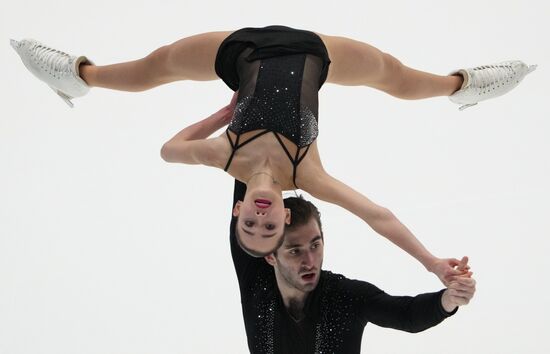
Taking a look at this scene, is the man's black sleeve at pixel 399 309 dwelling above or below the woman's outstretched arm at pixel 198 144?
below

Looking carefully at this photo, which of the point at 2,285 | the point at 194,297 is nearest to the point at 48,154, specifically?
the point at 2,285

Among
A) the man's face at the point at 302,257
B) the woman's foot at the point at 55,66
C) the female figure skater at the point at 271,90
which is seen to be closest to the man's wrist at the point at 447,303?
the female figure skater at the point at 271,90

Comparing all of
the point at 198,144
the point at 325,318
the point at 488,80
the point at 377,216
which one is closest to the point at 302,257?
the point at 325,318

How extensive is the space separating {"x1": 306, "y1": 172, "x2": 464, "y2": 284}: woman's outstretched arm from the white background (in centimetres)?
151

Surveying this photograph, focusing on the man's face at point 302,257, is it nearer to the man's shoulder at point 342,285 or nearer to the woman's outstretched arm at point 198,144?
the man's shoulder at point 342,285

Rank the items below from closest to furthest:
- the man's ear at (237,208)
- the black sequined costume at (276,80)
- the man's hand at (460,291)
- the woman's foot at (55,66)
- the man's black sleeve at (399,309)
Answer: the man's hand at (460,291)
the man's black sleeve at (399,309)
the man's ear at (237,208)
the black sequined costume at (276,80)
the woman's foot at (55,66)

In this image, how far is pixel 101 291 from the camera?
550 cm

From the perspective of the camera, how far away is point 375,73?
4656 millimetres

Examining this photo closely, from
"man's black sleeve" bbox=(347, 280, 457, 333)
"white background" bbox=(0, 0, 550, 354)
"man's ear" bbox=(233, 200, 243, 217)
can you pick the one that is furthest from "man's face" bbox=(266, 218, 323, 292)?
"white background" bbox=(0, 0, 550, 354)

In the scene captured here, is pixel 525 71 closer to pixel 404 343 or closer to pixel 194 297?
pixel 404 343

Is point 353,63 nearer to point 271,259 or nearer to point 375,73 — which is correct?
point 375,73

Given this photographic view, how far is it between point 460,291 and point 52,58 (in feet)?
9.73

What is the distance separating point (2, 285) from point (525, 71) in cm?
365

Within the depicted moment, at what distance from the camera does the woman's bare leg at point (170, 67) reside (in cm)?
452
